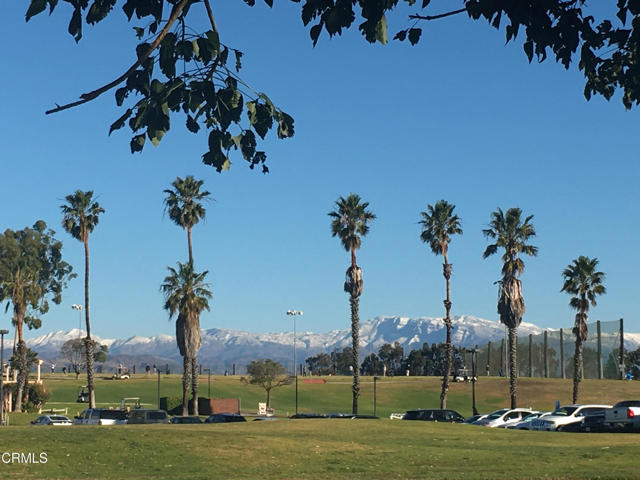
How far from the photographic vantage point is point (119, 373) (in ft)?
547

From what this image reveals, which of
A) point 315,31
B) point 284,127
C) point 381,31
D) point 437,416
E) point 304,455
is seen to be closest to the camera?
point 315,31

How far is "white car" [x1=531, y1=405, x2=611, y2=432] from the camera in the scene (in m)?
52.6

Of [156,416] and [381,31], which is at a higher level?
[381,31]

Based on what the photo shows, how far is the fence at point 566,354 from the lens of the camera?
143250 millimetres

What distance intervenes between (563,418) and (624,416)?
655 centimetres

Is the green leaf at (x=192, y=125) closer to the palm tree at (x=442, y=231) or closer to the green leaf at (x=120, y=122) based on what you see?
the green leaf at (x=120, y=122)

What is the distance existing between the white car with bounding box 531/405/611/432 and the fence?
285 feet

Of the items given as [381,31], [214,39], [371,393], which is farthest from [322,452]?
[371,393]

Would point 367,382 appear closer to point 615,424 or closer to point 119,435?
point 615,424

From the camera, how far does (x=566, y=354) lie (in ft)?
525

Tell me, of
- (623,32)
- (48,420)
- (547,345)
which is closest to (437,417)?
(48,420)

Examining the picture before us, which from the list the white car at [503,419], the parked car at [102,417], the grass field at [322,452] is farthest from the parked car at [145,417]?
the white car at [503,419]

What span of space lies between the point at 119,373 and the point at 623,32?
163215 millimetres

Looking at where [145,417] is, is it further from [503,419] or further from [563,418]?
[563,418]
